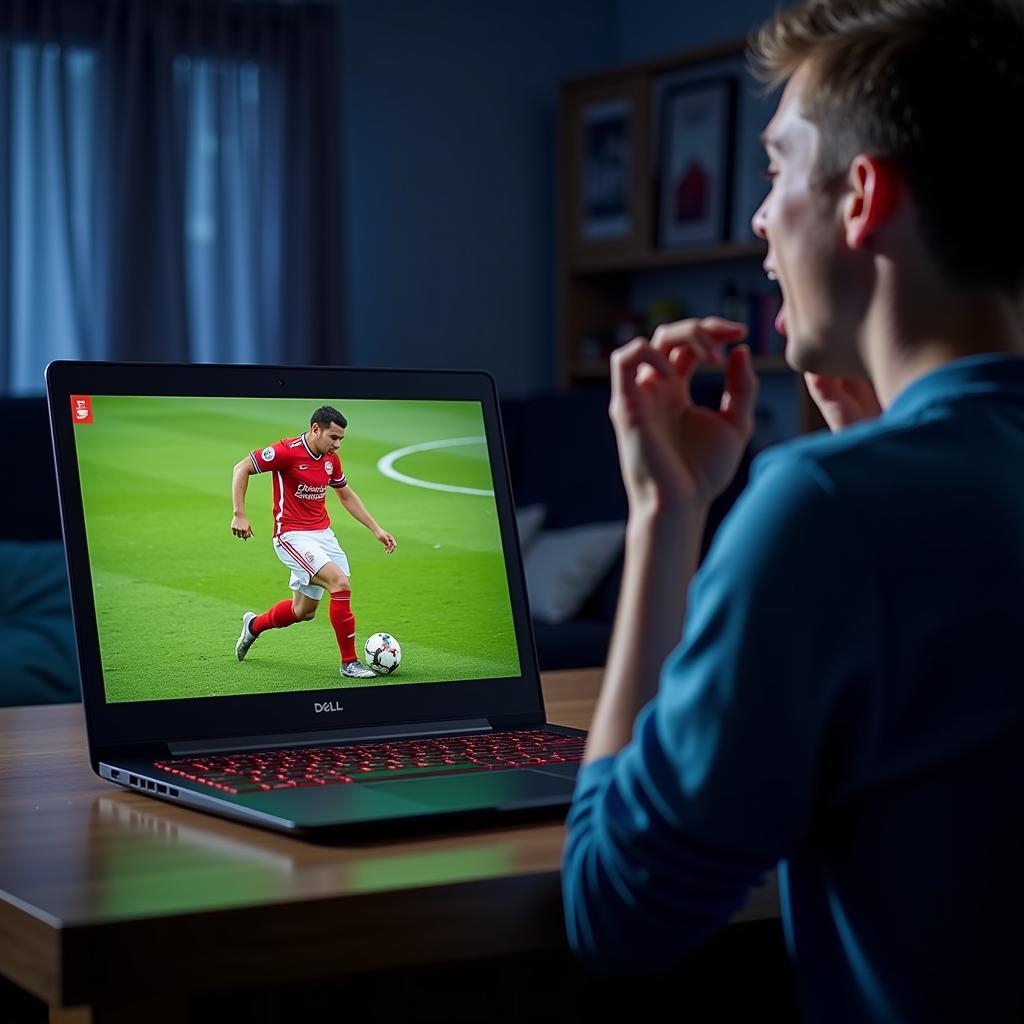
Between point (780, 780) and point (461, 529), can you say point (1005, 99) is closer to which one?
point (780, 780)

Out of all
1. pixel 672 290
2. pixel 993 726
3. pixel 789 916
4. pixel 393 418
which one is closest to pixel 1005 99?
pixel 993 726

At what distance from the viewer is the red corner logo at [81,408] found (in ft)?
3.76

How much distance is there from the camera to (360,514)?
1.20 m

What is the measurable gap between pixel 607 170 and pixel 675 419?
435 centimetres

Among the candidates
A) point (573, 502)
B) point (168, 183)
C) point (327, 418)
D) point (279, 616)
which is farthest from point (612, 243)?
point (279, 616)

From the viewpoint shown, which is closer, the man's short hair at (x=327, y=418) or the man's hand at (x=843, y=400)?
the man's hand at (x=843, y=400)

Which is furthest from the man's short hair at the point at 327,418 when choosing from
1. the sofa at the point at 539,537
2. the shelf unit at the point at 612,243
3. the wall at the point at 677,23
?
the wall at the point at 677,23

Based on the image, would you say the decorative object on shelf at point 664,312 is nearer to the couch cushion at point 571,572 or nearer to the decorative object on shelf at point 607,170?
the decorative object on shelf at point 607,170

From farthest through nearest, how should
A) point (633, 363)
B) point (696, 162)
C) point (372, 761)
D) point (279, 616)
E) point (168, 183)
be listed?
1. point (696, 162)
2. point (168, 183)
3. point (279, 616)
4. point (372, 761)
5. point (633, 363)

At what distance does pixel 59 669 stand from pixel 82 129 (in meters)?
2.41

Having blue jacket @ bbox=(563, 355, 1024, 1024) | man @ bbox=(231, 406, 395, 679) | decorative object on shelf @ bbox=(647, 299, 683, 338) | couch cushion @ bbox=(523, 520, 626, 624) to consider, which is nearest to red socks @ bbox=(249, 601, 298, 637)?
man @ bbox=(231, 406, 395, 679)

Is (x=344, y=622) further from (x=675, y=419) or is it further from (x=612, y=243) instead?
(x=612, y=243)

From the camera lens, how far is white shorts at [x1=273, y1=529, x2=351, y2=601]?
1.15 meters

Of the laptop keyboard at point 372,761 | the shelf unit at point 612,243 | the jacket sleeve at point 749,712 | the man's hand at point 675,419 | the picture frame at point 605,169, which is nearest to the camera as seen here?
the jacket sleeve at point 749,712
